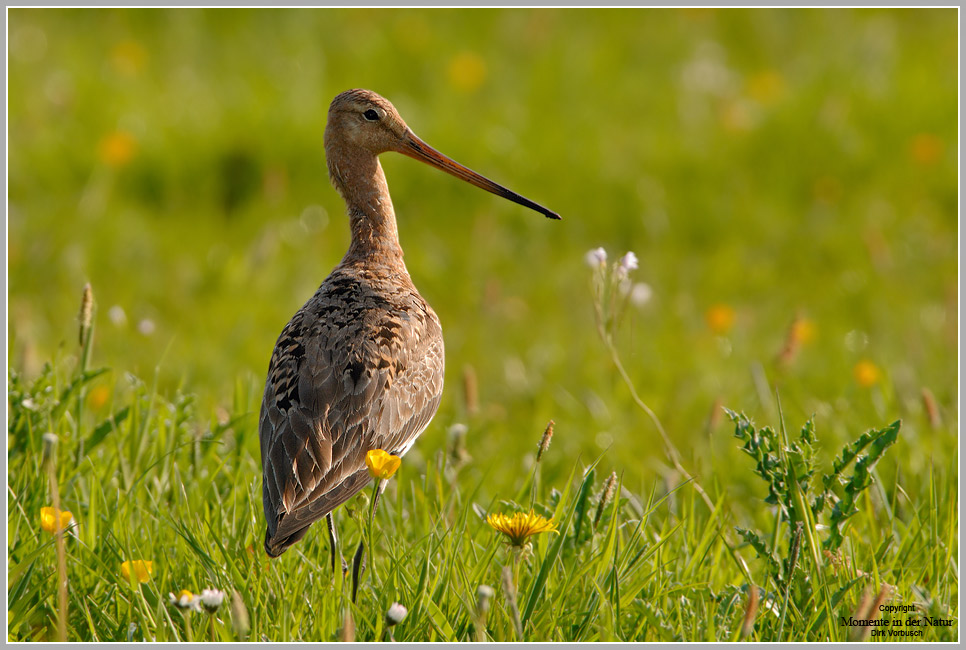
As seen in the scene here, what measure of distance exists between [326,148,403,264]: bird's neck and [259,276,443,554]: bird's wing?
367mm

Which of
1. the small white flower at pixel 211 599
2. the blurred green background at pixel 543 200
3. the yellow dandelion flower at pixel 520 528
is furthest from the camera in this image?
the blurred green background at pixel 543 200

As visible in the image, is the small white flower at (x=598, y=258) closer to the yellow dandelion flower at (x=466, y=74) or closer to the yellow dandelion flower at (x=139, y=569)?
the yellow dandelion flower at (x=139, y=569)

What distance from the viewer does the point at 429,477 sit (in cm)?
377

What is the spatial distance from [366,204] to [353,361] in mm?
903

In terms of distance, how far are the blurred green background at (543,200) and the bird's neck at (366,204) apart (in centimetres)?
90

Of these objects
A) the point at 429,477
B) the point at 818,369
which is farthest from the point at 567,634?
the point at 818,369

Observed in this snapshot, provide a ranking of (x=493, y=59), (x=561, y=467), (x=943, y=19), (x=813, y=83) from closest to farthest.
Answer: (x=561, y=467) → (x=813, y=83) → (x=493, y=59) → (x=943, y=19)

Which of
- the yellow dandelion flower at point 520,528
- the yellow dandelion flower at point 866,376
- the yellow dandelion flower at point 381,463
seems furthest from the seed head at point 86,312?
the yellow dandelion flower at point 866,376

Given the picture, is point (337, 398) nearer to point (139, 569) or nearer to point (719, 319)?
point (139, 569)

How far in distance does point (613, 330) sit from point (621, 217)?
467cm

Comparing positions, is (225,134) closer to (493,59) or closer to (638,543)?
(493,59)

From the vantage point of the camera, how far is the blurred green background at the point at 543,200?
611 centimetres

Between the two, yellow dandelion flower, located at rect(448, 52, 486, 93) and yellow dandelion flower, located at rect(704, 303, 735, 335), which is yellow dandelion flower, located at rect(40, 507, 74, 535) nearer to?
yellow dandelion flower, located at rect(704, 303, 735, 335)

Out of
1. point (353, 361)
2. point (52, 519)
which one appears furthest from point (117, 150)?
point (52, 519)
